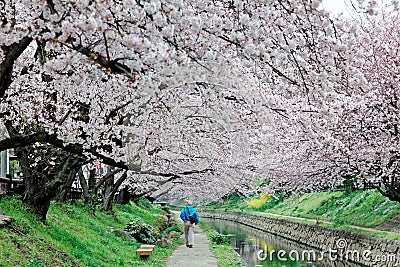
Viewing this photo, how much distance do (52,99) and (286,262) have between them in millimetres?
11777

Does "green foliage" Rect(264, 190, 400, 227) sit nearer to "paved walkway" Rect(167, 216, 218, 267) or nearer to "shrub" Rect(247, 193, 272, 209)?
"shrub" Rect(247, 193, 272, 209)

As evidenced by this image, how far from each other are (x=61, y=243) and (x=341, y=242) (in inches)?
522

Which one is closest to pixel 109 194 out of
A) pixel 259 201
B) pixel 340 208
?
pixel 340 208

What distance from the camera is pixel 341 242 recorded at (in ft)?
67.7

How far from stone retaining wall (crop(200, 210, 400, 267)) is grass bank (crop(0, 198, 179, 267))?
6788 millimetres

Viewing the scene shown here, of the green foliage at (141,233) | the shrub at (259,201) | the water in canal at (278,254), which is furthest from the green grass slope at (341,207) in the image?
the green foliage at (141,233)

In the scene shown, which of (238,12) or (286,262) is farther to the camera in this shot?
(286,262)

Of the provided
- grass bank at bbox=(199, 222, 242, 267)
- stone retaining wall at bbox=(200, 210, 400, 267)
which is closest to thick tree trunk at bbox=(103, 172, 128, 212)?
grass bank at bbox=(199, 222, 242, 267)

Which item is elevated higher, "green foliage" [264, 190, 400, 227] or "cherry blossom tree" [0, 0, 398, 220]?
"cherry blossom tree" [0, 0, 398, 220]

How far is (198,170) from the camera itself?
17.7 m

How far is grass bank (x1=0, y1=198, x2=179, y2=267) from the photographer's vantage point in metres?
8.45

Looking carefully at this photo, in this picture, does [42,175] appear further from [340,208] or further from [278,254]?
[340,208]

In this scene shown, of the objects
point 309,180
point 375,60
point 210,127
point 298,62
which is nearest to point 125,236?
point 210,127

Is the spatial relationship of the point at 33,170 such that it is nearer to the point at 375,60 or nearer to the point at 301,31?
the point at 301,31
